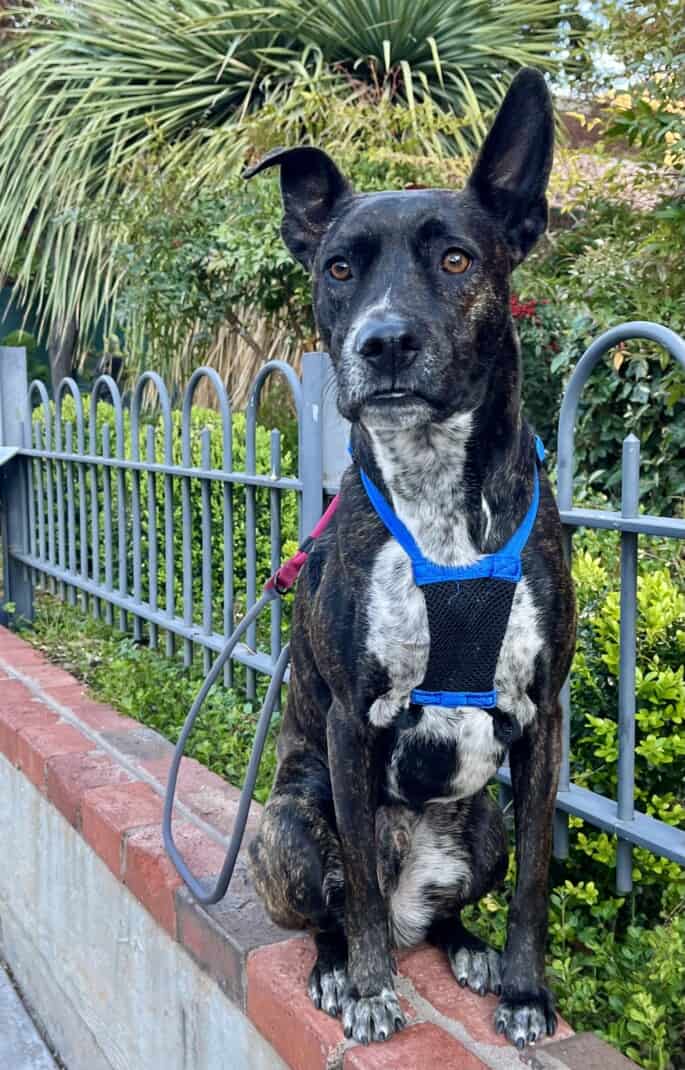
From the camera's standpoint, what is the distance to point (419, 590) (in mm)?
1780

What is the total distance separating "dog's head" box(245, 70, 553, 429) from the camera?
1.63m

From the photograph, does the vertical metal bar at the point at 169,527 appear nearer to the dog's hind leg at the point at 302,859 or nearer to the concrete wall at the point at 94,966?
the concrete wall at the point at 94,966

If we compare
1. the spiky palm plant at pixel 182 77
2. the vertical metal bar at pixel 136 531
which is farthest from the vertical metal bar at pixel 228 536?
the spiky palm plant at pixel 182 77

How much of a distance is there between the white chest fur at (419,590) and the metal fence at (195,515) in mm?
487

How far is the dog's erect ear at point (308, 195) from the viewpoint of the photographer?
1.97m

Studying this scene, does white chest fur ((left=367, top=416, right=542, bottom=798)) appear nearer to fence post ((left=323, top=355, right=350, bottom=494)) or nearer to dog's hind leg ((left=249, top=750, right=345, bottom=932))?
dog's hind leg ((left=249, top=750, right=345, bottom=932))

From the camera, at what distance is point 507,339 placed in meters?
1.78

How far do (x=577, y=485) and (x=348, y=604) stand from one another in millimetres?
3887

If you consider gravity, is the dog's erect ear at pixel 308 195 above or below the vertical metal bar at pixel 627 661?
above

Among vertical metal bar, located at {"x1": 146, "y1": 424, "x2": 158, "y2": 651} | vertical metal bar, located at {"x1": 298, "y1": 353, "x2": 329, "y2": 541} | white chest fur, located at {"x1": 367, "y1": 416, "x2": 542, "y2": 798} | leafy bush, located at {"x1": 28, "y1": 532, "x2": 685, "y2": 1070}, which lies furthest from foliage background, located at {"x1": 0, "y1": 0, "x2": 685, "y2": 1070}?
vertical metal bar, located at {"x1": 298, "y1": 353, "x2": 329, "y2": 541}

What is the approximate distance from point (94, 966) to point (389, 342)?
219cm

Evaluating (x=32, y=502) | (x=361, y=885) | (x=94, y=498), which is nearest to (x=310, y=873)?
(x=361, y=885)

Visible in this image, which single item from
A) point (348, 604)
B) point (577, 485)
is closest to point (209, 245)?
point (577, 485)

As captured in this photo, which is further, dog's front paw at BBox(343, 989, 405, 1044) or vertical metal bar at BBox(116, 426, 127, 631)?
vertical metal bar at BBox(116, 426, 127, 631)
